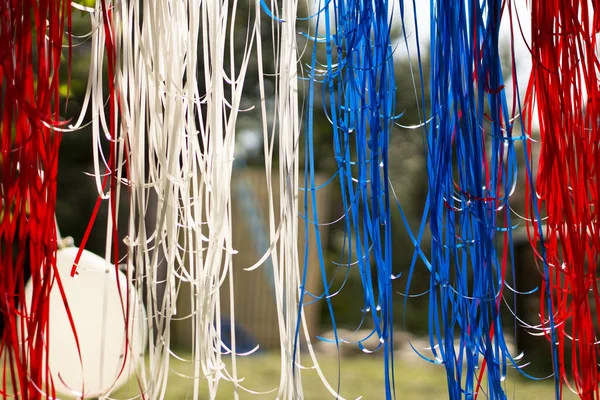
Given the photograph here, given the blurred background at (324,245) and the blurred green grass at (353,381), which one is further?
the blurred background at (324,245)

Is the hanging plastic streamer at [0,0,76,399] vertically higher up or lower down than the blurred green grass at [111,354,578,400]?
higher up

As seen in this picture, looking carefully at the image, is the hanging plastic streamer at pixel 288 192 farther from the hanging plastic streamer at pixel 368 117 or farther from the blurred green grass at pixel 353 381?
the blurred green grass at pixel 353 381

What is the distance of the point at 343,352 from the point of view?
9.23 feet

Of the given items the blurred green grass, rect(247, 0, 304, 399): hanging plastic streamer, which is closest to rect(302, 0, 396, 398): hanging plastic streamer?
rect(247, 0, 304, 399): hanging plastic streamer

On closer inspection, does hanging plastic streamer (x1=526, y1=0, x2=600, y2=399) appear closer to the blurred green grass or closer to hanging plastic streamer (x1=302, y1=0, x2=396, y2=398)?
hanging plastic streamer (x1=302, y1=0, x2=396, y2=398)

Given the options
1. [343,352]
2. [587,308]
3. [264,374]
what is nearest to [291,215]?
[587,308]

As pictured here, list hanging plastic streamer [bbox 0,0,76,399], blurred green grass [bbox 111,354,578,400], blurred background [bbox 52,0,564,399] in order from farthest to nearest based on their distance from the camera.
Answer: blurred background [bbox 52,0,564,399], blurred green grass [bbox 111,354,578,400], hanging plastic streamer [bbox 0,0,76,399]

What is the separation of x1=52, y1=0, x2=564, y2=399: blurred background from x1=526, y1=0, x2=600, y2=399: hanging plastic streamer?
201cm

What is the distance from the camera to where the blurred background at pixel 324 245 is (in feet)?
8.48

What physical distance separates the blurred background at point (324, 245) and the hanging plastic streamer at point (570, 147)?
2.01 meters

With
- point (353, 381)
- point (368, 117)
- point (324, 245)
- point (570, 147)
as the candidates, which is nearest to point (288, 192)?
point (368, 117)

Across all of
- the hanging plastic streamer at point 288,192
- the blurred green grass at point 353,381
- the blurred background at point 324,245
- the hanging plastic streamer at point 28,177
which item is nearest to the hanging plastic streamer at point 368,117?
the hanging plastic streamer at point 288,192

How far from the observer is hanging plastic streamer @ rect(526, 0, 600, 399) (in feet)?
1.57

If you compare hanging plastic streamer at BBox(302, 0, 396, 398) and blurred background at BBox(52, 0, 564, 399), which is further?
blurred background at BBox(52, 0, 564, 399)
